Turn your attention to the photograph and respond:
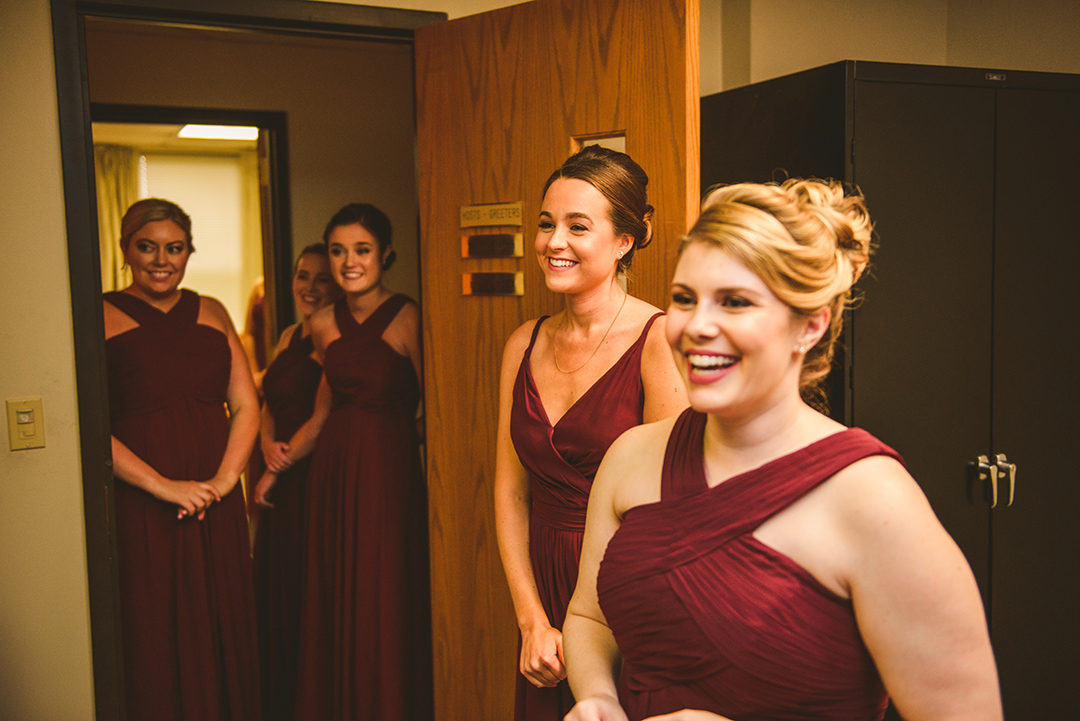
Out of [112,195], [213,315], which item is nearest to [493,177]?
[213,315]

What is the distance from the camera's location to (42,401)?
212cm

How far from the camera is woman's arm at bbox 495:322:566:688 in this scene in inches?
65.6

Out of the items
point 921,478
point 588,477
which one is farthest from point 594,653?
point 921,478

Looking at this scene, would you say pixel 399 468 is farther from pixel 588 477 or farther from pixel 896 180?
pixel 896 180

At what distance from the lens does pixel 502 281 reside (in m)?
2.26

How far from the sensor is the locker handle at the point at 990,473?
238 cm

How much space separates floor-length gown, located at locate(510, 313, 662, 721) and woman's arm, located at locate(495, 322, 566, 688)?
4 centimetres

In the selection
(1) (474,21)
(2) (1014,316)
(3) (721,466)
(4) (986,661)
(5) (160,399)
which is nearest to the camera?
(4) (986,661)

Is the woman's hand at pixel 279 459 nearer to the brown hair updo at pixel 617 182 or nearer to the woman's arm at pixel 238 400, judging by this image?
the woman's arm at pixel 238 400

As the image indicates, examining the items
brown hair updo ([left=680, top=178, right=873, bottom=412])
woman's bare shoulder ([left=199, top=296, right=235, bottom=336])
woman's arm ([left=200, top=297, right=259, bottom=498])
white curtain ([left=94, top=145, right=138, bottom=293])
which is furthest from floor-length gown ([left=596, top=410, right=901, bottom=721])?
white curtain ([left=94, top=145, right=138, bottom=293])

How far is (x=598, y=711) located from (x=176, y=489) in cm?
188

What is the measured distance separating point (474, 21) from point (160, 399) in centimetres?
155

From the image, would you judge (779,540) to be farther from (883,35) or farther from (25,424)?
(883,35)

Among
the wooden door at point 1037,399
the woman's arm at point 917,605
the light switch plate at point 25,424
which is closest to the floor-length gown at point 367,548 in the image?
the light switch plate at point 25,424
